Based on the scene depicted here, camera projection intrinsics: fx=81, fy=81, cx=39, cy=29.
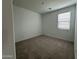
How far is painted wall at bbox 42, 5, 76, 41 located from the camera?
18.1ft

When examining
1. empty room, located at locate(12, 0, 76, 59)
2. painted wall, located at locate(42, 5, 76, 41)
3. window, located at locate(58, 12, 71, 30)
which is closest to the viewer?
empty room, located at locate(12, 0, 76, 59)

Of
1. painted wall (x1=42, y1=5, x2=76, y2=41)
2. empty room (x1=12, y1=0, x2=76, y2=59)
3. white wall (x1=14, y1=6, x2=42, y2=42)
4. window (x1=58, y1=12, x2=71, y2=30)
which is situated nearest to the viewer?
empty room (x1=12, y1=0, x2=76, y2=59)

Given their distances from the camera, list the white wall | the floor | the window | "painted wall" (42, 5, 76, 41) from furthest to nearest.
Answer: the window < the white wall < "painted wall" (42, 5, 76, 41) < the floor

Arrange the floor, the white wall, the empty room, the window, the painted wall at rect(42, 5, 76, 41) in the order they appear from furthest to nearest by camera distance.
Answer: the window < the white wall < the painted wall at rect(42, 5, 76, 41) < the empty room < the floor

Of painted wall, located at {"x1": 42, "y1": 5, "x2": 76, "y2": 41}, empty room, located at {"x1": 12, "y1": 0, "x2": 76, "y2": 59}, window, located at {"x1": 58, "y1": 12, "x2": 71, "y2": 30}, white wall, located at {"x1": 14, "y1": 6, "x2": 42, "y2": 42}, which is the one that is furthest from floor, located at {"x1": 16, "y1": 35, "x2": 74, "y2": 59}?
window, located at {"x1": 58, "y1": 12, "x2": 71, "y2": 30}

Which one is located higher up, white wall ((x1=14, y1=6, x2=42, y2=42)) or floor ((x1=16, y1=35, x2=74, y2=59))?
white wall ((x1=14, y1=6, x2=42, y2=42))

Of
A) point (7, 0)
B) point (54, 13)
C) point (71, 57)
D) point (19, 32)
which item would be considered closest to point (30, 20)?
point (19, 32)

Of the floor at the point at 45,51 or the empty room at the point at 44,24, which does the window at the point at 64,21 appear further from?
the floor at the point at 45,51

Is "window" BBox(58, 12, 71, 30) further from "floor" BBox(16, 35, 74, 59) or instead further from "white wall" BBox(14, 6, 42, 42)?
"white wall" BBox(14, 6, 42, 42)

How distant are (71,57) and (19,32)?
12.9 feet

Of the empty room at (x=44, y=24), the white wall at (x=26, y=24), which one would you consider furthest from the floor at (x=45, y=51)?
the white wall at (x=26, y=24)

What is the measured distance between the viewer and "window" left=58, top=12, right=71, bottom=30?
19.4 ft

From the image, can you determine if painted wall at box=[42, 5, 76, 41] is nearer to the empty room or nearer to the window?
the empty room

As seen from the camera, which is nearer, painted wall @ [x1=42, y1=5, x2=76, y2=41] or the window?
painted wall @ [x1=42, y1=5, x2=76, y2=41]
